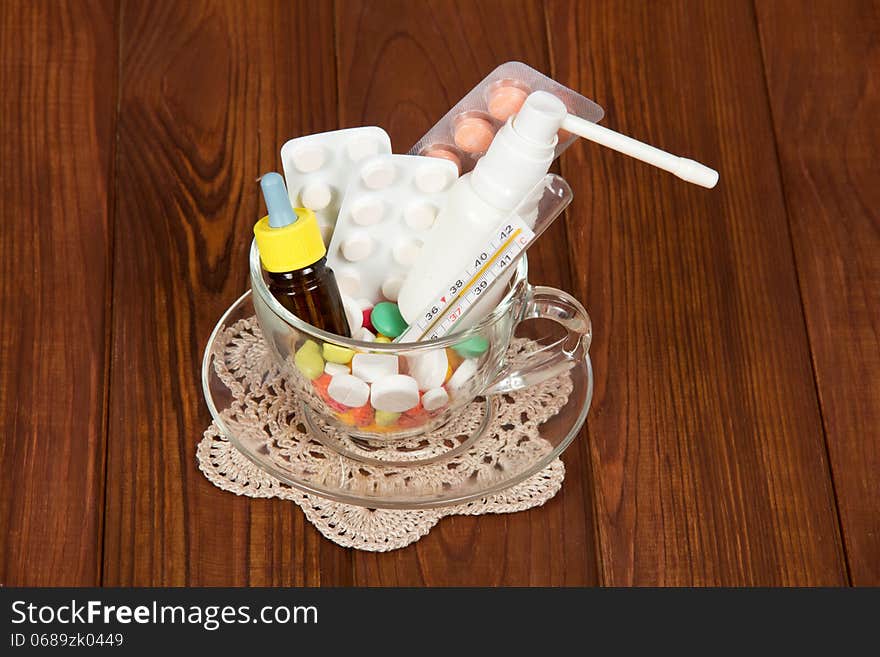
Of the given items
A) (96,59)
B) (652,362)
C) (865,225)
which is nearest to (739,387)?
(652,362)

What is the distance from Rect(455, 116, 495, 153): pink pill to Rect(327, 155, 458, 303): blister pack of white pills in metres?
0.02

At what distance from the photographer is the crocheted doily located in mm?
652

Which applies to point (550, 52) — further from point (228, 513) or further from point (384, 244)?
point (228, 513)

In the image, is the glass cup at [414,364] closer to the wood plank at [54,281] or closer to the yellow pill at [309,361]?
the yellow pill at [309,361]

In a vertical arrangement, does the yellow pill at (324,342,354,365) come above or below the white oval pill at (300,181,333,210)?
below

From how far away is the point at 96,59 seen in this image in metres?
0.89

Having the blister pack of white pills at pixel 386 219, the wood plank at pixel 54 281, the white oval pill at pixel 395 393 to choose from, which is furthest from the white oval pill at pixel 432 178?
the wood plank at pixel 54 281

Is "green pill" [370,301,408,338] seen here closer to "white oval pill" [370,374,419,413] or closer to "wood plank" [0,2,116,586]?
"white oval pill" [370,374,419,413]

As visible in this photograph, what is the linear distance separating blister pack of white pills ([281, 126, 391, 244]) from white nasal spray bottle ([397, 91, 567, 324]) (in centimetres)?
6

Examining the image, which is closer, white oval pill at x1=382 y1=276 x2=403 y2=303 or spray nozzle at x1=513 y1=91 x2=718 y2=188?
spray nozzle at x1=513 y1=91 x2=718 y2=188

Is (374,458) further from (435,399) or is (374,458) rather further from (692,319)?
(692,319)

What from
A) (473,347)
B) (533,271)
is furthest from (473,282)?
(533,271)

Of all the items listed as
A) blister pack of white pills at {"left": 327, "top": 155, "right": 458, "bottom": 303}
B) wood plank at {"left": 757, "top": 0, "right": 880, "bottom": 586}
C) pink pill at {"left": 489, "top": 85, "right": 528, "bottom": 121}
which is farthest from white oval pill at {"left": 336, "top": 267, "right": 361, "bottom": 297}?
wood plank at {"left": 757, "top": 0, "right": 880, "bottom": 586}

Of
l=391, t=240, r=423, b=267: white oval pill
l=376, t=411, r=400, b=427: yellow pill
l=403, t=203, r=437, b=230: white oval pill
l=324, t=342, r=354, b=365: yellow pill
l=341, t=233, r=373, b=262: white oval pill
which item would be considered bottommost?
l=376, t=411, r=400, b=427: yellow pill
